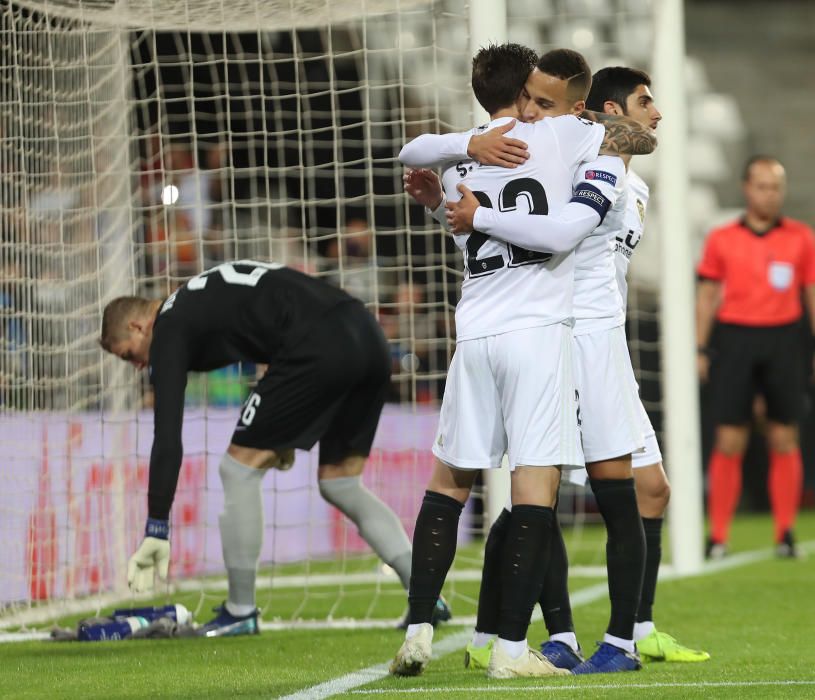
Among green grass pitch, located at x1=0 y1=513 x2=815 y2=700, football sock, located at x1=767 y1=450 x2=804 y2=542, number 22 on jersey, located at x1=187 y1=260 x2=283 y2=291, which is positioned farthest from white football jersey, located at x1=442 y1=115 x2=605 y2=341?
football sock, located at x1=767 y1=450 x2=804 y2=542

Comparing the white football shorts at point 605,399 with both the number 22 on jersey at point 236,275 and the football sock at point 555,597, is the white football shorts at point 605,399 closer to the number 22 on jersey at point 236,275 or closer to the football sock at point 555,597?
the football sock at point 555,597

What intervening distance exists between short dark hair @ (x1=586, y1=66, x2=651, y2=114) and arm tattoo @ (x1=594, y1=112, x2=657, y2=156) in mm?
228

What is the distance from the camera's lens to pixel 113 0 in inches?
241

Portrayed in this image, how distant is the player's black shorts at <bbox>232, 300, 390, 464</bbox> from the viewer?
17.0 ft

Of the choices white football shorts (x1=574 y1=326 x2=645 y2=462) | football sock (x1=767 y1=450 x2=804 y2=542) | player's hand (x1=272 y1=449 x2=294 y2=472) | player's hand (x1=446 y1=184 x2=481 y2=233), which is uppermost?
player's hand (x1=446 y1=184 x2=481 y2=233)

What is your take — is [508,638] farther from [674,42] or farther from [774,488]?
[774,488]

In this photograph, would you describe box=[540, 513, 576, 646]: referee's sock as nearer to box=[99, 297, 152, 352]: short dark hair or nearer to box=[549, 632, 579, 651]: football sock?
→ box=[549, 632, 579, 651]: football sock

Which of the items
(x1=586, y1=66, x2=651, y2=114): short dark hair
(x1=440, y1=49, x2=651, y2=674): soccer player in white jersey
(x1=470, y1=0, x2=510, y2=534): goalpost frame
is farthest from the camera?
(x1=470, y1=0, x2=510, y2=534): goalpost frame

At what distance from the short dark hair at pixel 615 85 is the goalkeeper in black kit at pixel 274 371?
1.29 metres

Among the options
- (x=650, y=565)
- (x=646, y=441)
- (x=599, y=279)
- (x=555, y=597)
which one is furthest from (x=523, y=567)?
(x=599, y=279)

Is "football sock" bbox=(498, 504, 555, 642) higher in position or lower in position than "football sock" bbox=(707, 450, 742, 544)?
higher

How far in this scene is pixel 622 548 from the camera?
4137mm

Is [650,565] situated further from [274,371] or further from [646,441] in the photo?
[274,371]

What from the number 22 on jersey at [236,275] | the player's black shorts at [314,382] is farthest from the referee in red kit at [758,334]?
the number 22 on jersey at [236,275]
